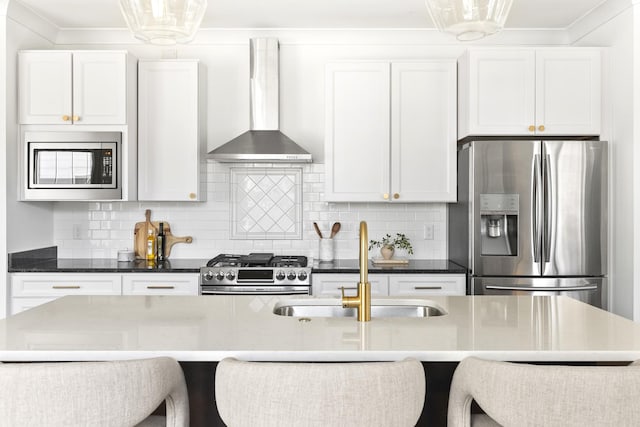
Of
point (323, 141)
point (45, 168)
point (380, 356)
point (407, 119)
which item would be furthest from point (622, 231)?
point (45, 168)

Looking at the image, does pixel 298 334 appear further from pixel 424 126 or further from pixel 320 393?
pixel 424 126

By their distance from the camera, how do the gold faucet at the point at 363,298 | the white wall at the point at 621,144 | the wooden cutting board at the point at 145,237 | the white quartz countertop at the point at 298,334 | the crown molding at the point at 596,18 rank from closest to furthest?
1. the white quartz countertop at the point at 298,334
2. the gold faucet at the point at 363,298
3. the white wall at the point at 621,144
4. the crown molding at the point at 596,18
5. the wooden cutting board at the point at 145,237

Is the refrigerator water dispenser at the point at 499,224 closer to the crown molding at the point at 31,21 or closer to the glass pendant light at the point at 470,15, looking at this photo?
the glass pendant light at the point at 470,15

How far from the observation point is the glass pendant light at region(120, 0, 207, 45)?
191cm

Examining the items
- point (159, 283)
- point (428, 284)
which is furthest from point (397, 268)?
point (159, 283)

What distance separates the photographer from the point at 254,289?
388 cm

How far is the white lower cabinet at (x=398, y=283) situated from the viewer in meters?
3.90

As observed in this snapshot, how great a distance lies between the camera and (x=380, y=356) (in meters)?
1.62

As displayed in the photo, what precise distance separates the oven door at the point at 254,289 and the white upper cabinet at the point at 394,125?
766mm

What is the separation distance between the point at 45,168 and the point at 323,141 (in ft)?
6.85

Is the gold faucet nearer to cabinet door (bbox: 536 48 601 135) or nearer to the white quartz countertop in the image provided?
the white quartz countertop

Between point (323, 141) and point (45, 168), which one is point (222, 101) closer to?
point (323, 141)

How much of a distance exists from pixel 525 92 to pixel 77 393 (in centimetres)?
354

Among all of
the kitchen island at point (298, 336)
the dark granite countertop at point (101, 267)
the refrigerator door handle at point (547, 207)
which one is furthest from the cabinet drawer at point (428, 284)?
the kitchen island at point (298, 336)
